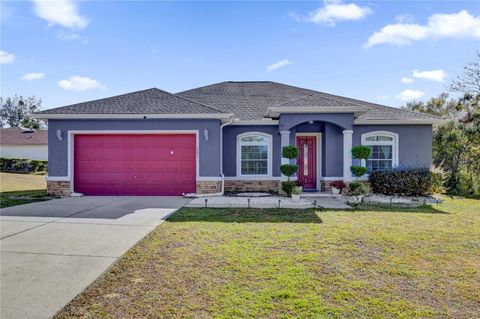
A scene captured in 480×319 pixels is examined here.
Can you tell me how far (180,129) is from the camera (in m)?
11.2

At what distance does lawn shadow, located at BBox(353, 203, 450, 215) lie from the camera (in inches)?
336

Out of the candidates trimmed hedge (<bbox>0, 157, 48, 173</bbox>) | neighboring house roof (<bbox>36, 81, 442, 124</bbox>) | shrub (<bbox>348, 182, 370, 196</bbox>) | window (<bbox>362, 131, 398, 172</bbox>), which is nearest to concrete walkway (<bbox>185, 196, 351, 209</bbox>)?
shrub (<bbox>348, 182, 370, 196</bbox>)

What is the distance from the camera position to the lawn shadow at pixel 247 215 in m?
7.08

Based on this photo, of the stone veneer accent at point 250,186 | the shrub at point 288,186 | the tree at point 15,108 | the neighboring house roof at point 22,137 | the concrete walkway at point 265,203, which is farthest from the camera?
the tree at point 15,108

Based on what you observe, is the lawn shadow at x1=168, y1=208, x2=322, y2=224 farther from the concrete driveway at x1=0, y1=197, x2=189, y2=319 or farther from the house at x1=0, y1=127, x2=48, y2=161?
the house at x1=0, y1=127, x2=48, y2=161

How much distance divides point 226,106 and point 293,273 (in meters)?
11.6

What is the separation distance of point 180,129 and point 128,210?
397 cm

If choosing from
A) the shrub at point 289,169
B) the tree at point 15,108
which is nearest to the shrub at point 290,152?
the shrub at point 289,169

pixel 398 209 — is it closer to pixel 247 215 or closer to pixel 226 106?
pixel 247 215

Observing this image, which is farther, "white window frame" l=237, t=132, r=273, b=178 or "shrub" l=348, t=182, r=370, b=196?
"white window frame" l=237, t=132, r=273, b=178

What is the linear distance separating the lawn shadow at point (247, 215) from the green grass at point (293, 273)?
309mm

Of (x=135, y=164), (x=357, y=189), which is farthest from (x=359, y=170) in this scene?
(x=135, y=164)

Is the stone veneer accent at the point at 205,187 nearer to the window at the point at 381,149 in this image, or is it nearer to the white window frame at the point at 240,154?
the white window frame at the point at 240,154

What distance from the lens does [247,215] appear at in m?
7.68
